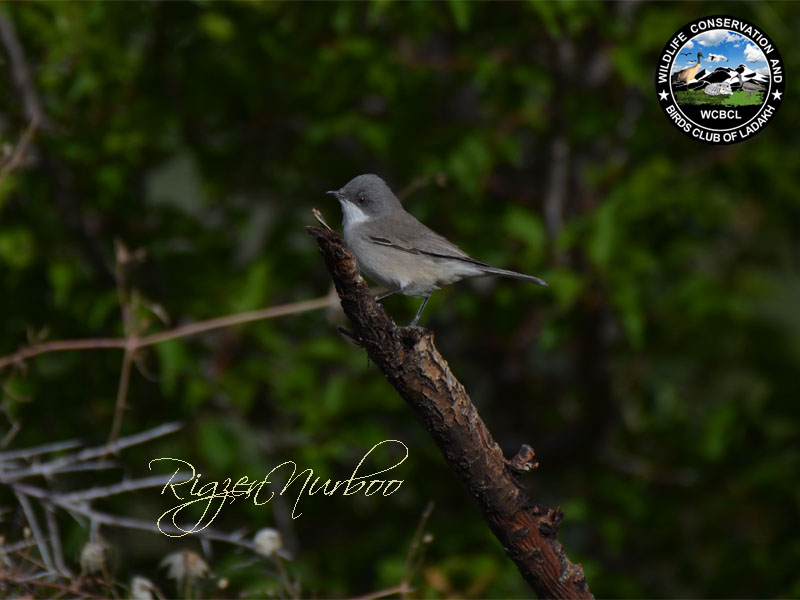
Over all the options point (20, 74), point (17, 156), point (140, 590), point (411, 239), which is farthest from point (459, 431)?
point (20, 74)

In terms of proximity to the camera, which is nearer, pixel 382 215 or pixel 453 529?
pixel 382 215

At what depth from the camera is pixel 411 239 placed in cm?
397

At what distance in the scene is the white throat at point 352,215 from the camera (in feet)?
13.8

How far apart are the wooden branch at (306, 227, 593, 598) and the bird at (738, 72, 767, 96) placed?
2826 mm

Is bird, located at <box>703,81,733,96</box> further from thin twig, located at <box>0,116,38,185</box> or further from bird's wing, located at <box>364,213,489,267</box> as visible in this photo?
thin twig, located at <box>0,116,38,185</box>

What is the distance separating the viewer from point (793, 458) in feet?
17.8

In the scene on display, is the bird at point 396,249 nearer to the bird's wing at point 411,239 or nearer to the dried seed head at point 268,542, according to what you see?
the bird's wing at point 411,239

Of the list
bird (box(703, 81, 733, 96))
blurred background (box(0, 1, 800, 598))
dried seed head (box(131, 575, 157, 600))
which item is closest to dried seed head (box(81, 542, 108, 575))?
dried seed head (box(131, 575, 157, 600))

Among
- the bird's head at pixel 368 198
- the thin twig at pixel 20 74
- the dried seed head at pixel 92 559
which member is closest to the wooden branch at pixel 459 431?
the bird's head at pixel 368 198

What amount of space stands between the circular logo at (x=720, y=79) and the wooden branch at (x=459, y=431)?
2.68m

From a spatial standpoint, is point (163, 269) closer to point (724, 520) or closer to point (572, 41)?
point (572, 41)

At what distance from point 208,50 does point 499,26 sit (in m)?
1.83

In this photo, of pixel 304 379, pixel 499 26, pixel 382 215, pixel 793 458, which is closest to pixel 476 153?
pixel 499 26

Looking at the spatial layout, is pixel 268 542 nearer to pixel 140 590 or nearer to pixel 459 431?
pixel 140 590
